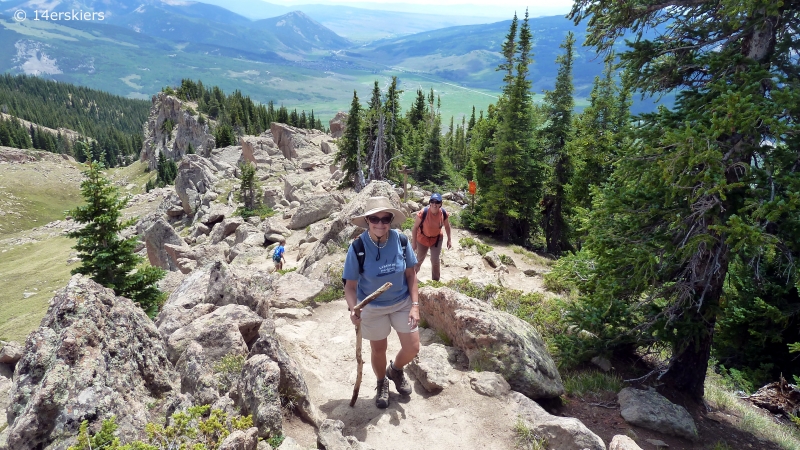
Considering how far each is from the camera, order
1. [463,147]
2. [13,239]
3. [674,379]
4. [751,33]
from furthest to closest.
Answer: [463,147]
[13,239]
[674,379]
[751,33]

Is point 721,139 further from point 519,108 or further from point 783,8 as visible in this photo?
point 519,108

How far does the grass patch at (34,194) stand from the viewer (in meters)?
78.4

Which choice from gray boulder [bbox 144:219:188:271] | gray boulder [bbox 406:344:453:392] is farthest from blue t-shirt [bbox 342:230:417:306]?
gray boulder [bbox 144:219:188:271]

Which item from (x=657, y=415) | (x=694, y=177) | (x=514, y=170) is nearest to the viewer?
(x=694, y=177)

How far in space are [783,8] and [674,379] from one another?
6495 mm

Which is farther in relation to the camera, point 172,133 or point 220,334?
point 172,133

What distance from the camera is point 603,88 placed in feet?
79.8

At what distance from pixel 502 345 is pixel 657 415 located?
2.55 m

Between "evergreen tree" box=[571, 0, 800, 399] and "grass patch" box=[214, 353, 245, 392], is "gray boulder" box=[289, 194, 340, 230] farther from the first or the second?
"grass patch" box=[214, 353, 245, 392]

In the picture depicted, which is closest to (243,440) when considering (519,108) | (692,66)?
(692,66)

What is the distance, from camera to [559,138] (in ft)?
85.7

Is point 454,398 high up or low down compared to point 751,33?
down

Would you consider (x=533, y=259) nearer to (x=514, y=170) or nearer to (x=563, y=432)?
(x=514, y=170)

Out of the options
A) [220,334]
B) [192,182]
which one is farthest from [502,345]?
[192,182]
